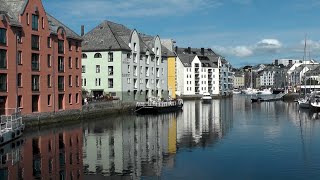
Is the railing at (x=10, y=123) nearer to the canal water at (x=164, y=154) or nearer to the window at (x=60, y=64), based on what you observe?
the canal water at (x=164, y=154)

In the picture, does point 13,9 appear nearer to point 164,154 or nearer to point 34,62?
point 34,62

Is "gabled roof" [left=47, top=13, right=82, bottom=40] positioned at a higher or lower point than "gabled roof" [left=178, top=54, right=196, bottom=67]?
lower

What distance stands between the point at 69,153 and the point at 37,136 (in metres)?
11.8

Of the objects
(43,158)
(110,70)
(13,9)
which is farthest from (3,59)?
(110,70)

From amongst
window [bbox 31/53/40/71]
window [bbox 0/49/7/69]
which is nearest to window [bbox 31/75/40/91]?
window [bbox 31/53/40/71]

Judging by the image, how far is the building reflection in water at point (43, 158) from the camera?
2847 centimetres

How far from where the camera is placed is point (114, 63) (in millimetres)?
94125

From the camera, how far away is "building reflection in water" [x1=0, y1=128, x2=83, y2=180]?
28469 mm

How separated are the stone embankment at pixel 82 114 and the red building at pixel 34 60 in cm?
152

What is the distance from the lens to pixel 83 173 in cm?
2903

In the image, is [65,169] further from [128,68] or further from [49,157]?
[128,68]

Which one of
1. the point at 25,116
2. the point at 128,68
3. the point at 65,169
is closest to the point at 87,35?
the point at 128,68

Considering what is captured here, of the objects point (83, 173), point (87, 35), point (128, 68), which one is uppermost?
point (87, 35)

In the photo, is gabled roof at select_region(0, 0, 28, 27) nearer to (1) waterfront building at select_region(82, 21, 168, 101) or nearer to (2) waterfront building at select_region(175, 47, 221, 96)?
(1) waterfront building at select_region(82, 21, 168, 101)
